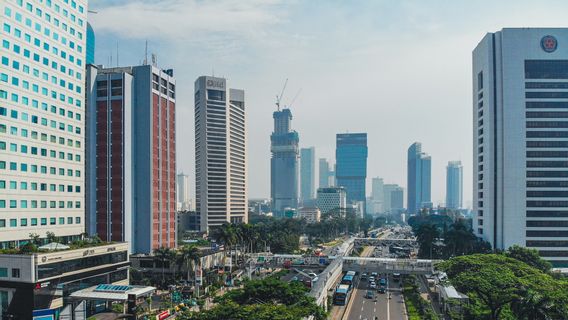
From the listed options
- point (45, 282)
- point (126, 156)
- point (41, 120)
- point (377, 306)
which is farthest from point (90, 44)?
point (377, 306)

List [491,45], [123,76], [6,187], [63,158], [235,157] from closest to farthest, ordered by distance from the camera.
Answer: [6,187] < [63,158] < [123,76] < [491,45] < [235,157]

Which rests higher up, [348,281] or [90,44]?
[90,44]

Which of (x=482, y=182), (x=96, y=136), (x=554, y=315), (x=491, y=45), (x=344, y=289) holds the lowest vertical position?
(x=344, y=289)

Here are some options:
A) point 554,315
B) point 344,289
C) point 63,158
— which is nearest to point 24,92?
point 63,158

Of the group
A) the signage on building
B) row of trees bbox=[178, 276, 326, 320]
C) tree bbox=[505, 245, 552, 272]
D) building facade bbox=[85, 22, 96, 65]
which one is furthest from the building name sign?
row of trees bbox=[178, 276, 326, 320]

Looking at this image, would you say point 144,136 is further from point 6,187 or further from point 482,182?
point 482,182

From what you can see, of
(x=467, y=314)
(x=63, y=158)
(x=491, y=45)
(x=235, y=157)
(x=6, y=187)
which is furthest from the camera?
(x=235, y=157)

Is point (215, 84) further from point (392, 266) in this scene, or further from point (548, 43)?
point (548, 43)
